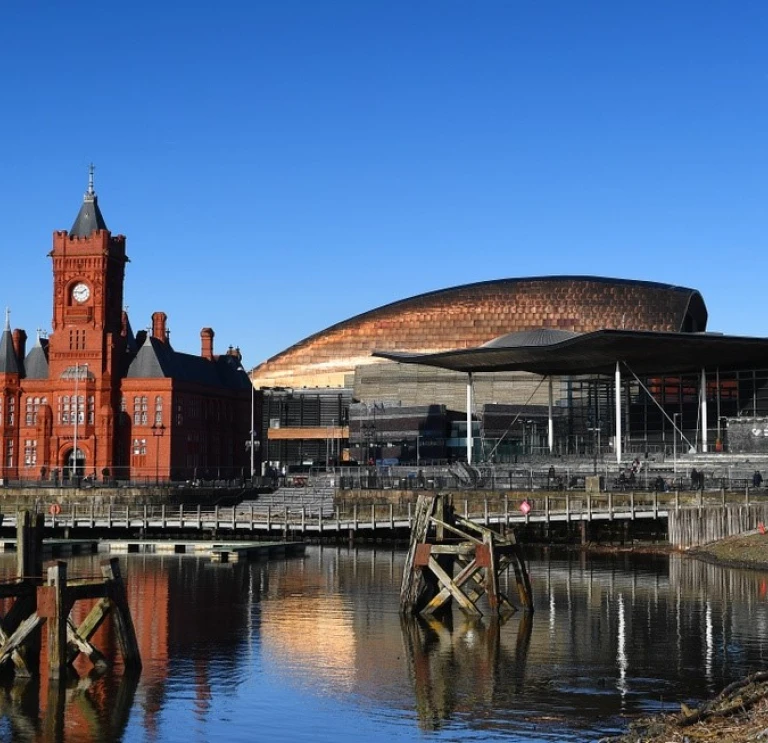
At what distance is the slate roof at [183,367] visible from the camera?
10625 cm

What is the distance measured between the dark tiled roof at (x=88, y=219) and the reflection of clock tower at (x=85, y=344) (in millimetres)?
171

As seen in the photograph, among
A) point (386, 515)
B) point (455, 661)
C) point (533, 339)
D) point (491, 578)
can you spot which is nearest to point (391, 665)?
point (455, 661)

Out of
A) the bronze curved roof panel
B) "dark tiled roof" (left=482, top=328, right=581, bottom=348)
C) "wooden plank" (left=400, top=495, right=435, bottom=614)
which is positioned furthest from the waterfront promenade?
the bronze curved roof panel

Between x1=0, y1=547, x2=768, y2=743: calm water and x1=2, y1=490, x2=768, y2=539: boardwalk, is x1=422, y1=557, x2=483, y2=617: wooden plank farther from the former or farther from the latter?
x1=2, y1=490, x2=768, y2=539: boardwalk

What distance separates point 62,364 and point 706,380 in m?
46.1

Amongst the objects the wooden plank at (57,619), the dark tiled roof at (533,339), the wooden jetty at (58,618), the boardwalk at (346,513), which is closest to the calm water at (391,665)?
the wooden jetty at (58,618)

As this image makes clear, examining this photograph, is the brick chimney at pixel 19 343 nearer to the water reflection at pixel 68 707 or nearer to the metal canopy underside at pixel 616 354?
the metal canopy underside at pixel 616 354

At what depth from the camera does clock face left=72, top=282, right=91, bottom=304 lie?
105312 mm

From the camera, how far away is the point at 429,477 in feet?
292

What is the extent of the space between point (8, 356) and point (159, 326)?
1183 cm

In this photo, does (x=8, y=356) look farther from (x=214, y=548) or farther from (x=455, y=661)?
(x=455, y=661)

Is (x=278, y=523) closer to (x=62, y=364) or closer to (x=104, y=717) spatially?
(x=62, y=364)

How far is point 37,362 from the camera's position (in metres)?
111

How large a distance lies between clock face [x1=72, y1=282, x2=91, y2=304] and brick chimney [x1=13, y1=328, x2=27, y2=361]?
8369mm
